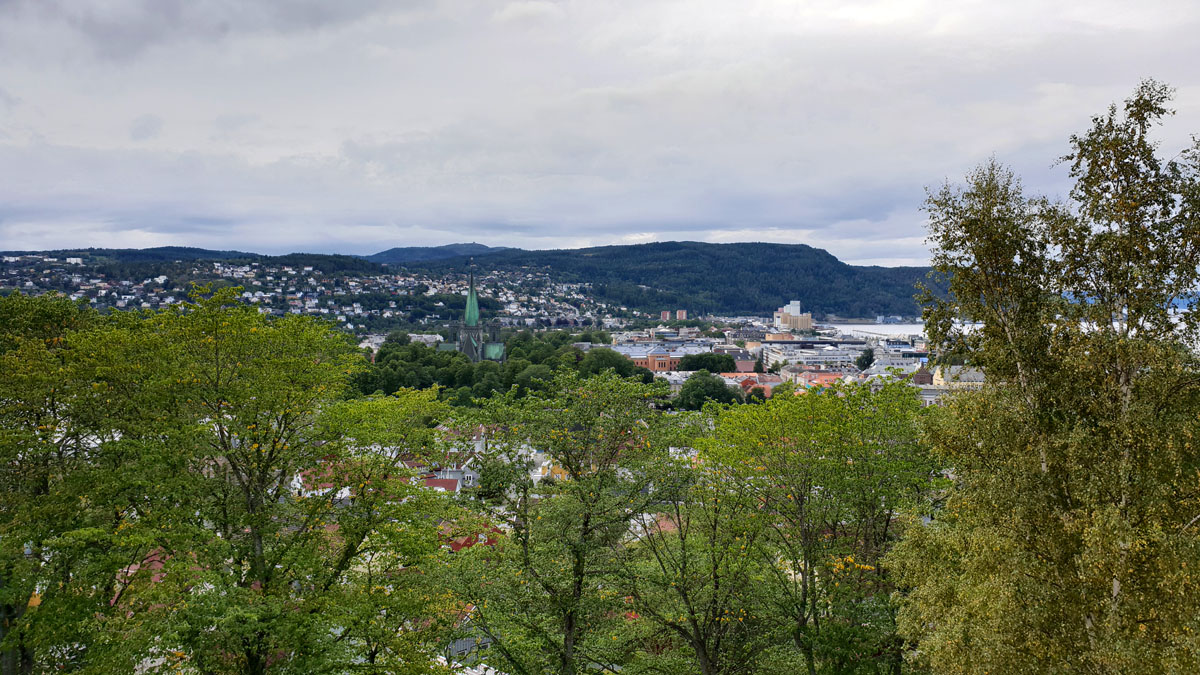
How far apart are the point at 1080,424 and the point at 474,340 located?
87652 millimetres

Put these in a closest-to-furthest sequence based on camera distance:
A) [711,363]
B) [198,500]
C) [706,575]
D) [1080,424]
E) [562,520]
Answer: [1080,424] < [198,500] < [562,520] < [706,575] < [711,363]

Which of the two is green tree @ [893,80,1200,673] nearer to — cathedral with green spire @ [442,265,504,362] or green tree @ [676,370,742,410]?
green tree @ [676,370,742,410]

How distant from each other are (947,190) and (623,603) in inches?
370

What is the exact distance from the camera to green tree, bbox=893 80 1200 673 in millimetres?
6344

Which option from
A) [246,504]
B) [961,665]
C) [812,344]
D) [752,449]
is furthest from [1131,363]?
[812,344]

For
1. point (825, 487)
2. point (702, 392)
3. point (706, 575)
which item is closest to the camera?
point (706, 575)

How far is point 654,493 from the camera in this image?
38.1 feet

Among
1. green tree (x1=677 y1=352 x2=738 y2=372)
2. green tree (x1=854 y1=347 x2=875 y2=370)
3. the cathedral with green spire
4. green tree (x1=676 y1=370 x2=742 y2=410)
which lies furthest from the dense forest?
green tree (x1=854 y1=347 x2=875 y2=370)

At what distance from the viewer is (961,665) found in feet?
23.8

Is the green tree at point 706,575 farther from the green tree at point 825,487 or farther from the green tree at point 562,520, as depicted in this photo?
the green tree at point 562,520

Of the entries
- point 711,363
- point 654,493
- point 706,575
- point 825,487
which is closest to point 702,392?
point 711,363

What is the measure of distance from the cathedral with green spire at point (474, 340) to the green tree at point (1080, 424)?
81.2 metres

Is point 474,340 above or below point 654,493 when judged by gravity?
below

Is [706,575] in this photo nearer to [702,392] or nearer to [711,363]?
[702,392]
